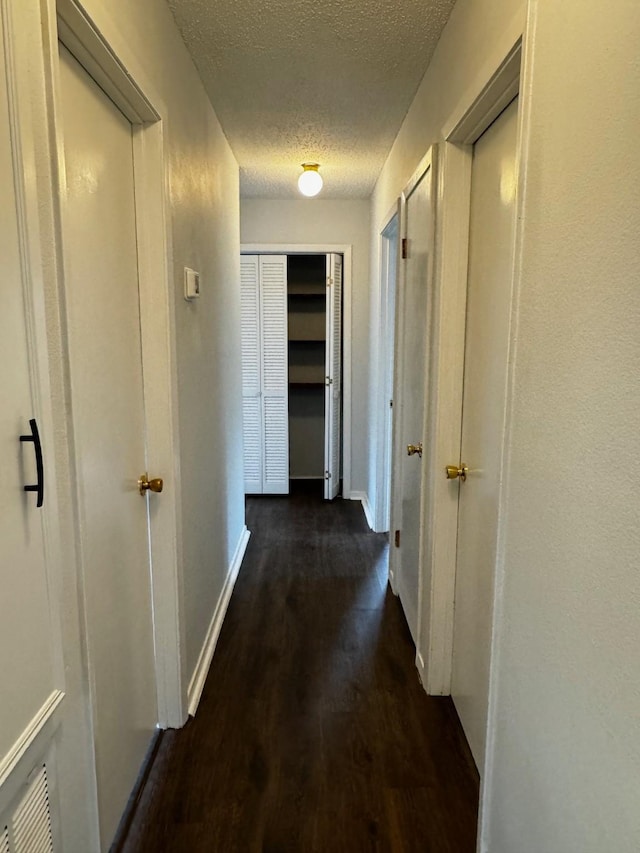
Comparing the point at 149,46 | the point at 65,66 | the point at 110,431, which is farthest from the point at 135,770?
the point at 149,46

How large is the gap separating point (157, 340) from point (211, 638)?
1406 millimetres

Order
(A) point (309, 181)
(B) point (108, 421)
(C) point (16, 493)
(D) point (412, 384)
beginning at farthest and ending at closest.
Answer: (A) point (309, 181) < (D) point (412, 384) < (B) point (108, 421) < (C) point (16, 493)

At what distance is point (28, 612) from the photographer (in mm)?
965

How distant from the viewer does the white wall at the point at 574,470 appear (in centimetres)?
81

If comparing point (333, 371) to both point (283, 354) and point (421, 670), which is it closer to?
point (283, 354)

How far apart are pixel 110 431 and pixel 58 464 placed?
46cm

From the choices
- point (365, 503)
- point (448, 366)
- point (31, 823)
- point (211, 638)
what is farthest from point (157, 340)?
point (365, 503)

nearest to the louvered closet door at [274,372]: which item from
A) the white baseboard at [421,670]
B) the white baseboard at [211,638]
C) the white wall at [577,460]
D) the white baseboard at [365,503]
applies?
the white baseboard at [365,503]

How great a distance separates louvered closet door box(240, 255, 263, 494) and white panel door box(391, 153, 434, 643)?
6.27 ft

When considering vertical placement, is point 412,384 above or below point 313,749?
above

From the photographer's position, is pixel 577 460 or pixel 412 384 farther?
pixel 412 384

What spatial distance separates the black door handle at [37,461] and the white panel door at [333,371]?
143 inches

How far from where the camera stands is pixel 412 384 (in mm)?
2627

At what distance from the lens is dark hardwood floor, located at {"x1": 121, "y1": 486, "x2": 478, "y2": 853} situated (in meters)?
1.61
